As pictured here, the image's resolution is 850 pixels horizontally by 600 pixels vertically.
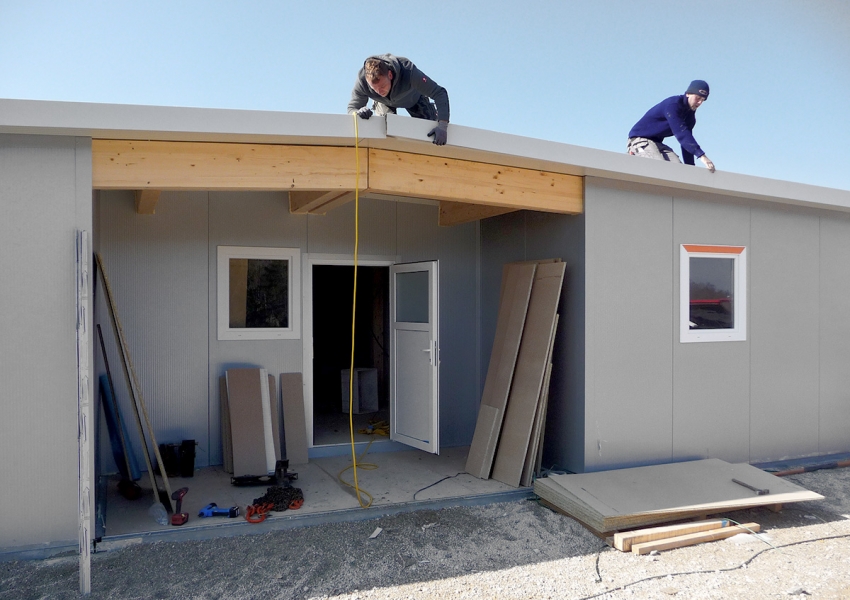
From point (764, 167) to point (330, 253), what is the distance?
1142 inches

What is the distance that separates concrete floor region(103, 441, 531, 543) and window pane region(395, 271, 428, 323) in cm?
132

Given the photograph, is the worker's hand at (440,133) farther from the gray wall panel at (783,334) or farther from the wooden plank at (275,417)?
the gray wall panel at (783,334)

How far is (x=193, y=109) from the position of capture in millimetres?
3750

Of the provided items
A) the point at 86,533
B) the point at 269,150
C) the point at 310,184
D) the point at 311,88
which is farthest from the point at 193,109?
the point at 311,88

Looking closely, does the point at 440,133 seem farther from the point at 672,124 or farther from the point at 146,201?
the point at 672,124

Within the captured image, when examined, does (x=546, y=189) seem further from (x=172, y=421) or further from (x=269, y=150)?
(x=172, y=421)

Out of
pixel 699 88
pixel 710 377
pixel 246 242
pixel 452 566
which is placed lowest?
pixel 452 566

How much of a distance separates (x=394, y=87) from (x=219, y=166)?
1.29 meters

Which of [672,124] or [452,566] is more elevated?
[672,124]

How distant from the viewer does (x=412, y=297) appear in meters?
6.00

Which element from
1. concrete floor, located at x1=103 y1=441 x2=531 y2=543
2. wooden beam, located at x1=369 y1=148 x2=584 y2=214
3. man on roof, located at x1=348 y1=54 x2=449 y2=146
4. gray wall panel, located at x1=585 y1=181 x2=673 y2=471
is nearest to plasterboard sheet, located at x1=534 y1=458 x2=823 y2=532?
gray wall panel, located at x1=585 y1=181 x2=673 y2=471

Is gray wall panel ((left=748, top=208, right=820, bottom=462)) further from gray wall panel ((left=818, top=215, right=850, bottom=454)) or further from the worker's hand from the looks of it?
the worker's hand

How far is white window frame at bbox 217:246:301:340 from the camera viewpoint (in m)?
5.70

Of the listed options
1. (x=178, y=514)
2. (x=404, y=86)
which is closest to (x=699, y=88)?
(x=404, y=86)
